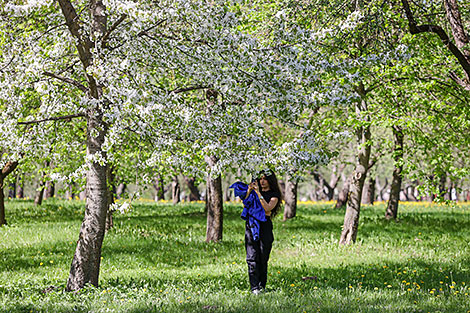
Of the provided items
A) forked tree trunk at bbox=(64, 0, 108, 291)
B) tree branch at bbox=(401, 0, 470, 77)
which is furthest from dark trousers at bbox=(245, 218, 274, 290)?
tree branch at bbox=(401, 0, 470, 77)

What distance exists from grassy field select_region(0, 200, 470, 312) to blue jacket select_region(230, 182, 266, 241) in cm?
109

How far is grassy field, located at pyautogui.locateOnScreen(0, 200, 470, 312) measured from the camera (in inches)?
286

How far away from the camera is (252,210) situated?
8.27 meters

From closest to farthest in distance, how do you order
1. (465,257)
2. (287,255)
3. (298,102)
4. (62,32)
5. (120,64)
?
(120,64)
(298,102)
(62,32)
(465,257)
(287,255)

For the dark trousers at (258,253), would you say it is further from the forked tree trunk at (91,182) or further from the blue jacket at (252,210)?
the forked tree trunk at (91,182)

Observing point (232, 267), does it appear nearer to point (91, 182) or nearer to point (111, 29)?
point (91, 182)

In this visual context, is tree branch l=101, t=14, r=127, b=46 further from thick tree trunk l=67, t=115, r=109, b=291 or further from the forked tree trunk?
thick tree trunk l=67, t=115, r=109, b=291

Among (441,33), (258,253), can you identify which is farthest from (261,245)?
(441,33)

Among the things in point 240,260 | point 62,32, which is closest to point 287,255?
point 240,260

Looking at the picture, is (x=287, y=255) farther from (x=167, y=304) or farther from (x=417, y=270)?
(x=167, y=304)

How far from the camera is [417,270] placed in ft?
35.0

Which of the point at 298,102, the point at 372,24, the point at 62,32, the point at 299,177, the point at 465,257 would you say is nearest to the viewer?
the point at 298,102

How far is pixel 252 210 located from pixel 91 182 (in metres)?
2.63

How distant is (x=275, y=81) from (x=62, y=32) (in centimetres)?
407
